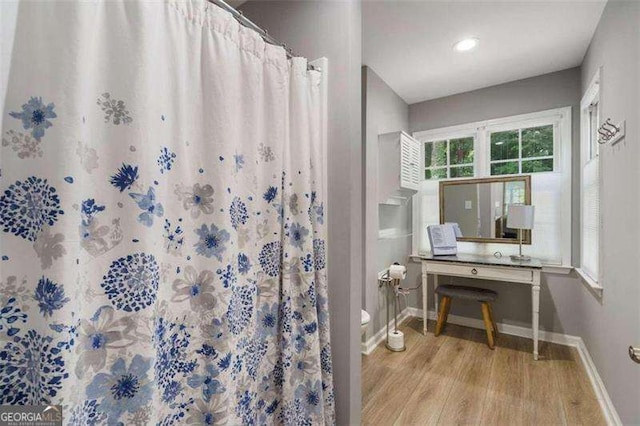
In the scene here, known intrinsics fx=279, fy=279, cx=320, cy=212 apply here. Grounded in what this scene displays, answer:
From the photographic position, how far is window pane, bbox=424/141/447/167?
3.30 metres

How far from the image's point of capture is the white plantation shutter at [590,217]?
6.78 ft

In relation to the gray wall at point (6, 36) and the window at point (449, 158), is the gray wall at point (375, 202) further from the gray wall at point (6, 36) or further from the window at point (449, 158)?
the gray wall at point (6, 36)

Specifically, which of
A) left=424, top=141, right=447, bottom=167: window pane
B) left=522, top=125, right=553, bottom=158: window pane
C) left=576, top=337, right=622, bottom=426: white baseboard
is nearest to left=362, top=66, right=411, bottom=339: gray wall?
left=424, top=141, right=447, bottom=167: window pane

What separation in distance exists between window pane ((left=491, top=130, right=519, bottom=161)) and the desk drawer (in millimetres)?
1209

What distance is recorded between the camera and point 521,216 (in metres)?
2.63

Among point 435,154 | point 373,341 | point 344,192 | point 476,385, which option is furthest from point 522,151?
point 344,192

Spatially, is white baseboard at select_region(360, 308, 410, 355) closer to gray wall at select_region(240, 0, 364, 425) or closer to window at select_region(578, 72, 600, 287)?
gray wall at select_region(240, 0, 364, 425)

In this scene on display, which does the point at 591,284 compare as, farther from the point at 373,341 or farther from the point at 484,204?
the point at 373,341

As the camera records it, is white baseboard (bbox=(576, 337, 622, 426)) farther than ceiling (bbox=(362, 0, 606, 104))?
No

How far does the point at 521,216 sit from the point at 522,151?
738 millimetres

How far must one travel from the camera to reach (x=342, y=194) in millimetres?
1343

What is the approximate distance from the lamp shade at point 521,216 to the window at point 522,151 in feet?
1.51

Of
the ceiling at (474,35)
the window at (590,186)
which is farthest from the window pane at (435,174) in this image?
the window at (590,186)

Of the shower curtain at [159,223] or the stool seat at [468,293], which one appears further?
the stool seat at [468,293]
